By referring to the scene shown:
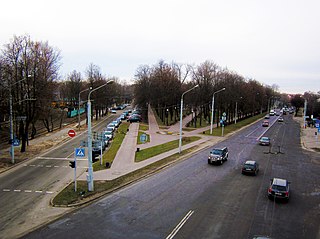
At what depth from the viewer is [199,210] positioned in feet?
55.0

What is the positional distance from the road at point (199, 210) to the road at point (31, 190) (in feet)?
4.77

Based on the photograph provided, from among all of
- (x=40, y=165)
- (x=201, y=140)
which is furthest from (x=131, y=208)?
(x=201, y=140)

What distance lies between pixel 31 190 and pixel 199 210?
1222cm

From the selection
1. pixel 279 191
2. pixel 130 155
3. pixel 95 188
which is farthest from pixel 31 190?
pixel 279 191

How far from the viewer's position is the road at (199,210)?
14047 millimetres

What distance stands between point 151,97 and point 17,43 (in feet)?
129

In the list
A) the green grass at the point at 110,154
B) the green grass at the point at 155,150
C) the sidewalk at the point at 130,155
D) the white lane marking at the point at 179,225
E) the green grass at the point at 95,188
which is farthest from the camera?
the green grass at the point at 155,150

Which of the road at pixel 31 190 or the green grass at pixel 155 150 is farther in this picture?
the green grass at pixel 155 150

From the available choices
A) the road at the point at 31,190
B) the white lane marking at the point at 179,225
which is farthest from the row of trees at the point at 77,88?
the white lane marking at the point at 179,225

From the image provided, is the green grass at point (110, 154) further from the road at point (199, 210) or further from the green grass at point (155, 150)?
the road at point (199, 210)

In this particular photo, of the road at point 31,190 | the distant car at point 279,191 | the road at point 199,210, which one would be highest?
the distant car at point 279,191

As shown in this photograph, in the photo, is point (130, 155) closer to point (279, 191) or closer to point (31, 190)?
point (31, 190)

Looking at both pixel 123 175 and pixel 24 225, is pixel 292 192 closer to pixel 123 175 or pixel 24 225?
pixel 123 175

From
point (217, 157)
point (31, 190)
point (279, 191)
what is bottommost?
point (31, 190)
